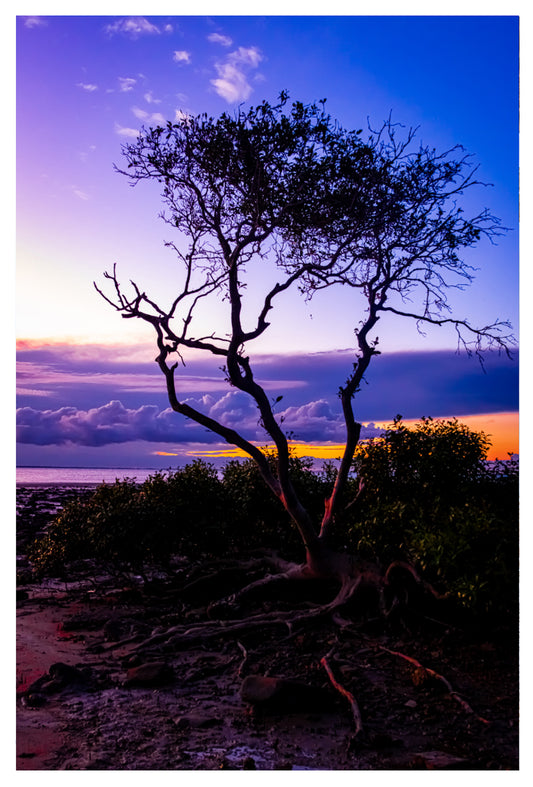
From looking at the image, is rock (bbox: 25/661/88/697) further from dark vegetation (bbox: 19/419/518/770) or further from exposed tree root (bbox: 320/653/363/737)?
exposed tree root (bbox: 320/653/363/737)

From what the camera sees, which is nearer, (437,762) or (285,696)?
(437,762)

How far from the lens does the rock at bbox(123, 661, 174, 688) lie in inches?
399

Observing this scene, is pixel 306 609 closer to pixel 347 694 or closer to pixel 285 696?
pixel 347 694

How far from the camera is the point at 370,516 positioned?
1238 centimetres

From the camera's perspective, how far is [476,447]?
40.1 ft

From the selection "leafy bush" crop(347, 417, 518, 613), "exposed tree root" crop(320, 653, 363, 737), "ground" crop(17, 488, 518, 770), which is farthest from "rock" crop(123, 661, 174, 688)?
"leafy bush" crop(347, 417, 518, 613)

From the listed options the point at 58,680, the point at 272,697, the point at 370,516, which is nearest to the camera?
the point at 272,697

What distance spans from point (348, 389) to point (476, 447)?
255 cm

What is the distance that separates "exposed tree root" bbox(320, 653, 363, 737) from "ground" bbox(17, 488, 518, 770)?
0.03 metres

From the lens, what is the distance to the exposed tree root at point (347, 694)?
822cm

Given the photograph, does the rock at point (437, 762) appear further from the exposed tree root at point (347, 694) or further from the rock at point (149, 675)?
the rock at point (149, 675)

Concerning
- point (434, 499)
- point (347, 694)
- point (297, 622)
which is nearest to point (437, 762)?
point (347, 694)

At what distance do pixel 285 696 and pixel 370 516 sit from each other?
4308mm

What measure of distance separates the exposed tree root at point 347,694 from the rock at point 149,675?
2385 mm
